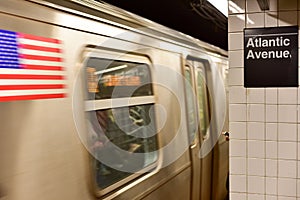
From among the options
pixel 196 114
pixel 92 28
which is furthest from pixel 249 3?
pixel 196 114

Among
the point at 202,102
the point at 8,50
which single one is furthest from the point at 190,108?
the point at 8,50

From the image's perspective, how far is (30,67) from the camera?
69.4 inches

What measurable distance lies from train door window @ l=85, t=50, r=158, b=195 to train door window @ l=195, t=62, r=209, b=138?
149 centimetres

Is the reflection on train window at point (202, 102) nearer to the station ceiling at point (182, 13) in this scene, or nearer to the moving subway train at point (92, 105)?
the moving subway train at point (92, 105)

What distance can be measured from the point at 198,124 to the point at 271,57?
250 centimetres

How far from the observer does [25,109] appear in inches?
67.6

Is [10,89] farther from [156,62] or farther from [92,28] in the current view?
[156,62]

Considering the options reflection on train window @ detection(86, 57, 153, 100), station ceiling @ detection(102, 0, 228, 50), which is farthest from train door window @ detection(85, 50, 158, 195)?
station ceiling @ detection(102, 0, 228, 50)

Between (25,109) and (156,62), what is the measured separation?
170 centimetres

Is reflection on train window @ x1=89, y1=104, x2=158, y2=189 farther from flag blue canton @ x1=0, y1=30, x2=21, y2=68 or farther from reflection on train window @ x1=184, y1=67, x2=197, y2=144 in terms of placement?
reflection on train window @ x1=184, y1=67, x2=197, y2=144

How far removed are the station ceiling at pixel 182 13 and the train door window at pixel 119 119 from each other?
53.6 inches

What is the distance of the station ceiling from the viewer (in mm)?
4723

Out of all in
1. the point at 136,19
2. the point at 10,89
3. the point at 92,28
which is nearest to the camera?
the point at 10,89

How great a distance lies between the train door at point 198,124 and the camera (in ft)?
13.7
